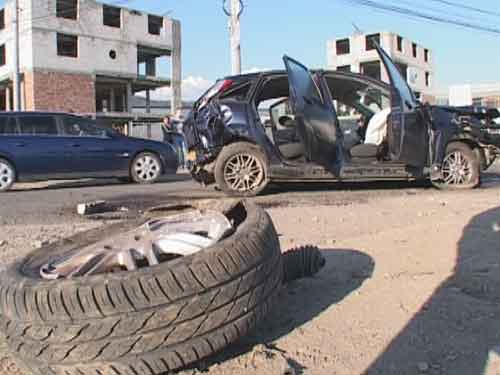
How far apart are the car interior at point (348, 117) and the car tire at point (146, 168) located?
10.3 feet

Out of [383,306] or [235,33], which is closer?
[383,306]

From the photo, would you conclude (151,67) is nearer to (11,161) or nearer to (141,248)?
(11,161)

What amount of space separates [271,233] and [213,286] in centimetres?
62

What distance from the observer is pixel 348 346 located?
2334 mm

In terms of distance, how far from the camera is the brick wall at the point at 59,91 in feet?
104

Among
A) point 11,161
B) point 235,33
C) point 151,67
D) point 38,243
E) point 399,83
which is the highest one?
point 151,67

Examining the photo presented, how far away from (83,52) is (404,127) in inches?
1222

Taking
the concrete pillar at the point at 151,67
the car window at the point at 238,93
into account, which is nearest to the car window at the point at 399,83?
the car window at the point at 238,93

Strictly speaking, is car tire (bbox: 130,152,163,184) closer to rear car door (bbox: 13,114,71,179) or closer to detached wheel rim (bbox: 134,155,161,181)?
detached wheel rim (bbox: 134,155,161,181)

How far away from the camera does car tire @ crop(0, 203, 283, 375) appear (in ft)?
6.49

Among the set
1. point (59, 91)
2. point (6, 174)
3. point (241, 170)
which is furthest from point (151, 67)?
point (241, 170)

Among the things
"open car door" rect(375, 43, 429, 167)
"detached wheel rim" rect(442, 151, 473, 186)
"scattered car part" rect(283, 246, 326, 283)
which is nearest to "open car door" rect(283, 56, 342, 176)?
"open car door" rect(375, 43, 429, 167)

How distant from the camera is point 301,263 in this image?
10.3 feet

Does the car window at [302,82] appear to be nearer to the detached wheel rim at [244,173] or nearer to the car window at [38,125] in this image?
the detached wheel rim at [244,173]
